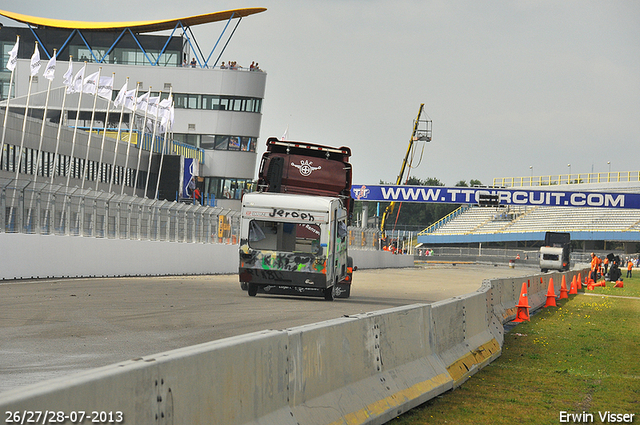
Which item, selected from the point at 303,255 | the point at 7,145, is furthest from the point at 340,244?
the point at 7,145

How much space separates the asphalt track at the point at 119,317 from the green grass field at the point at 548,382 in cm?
375

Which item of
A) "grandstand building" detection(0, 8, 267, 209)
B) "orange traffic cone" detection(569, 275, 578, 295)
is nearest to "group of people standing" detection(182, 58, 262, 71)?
"grandstand building" detection(0, 8, 267, 209)

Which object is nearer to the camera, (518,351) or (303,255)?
(518,351)

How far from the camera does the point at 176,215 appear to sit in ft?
107

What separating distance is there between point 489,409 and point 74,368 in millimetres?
4280

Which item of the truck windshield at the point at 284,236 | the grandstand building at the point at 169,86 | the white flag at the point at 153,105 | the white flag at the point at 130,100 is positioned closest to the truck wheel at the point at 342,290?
the truck windshield at the point at 284,236

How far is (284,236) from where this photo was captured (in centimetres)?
2098

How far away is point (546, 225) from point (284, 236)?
81456 millimetres

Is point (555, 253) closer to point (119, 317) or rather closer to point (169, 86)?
point (169, 86)

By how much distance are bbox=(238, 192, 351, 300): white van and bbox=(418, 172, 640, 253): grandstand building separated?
69065mm

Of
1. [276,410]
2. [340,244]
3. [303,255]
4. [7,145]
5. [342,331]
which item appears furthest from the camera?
[7,145]

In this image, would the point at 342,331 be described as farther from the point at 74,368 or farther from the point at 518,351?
the point at 518,351

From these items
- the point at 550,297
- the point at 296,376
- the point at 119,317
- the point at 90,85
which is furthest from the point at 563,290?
the point at 90,85

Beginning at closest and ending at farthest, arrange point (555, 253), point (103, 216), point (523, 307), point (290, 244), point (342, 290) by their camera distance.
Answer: point (523, 307) < point (290, 244) < point (342, 290) < point (103, 216) < point (555, 253)
